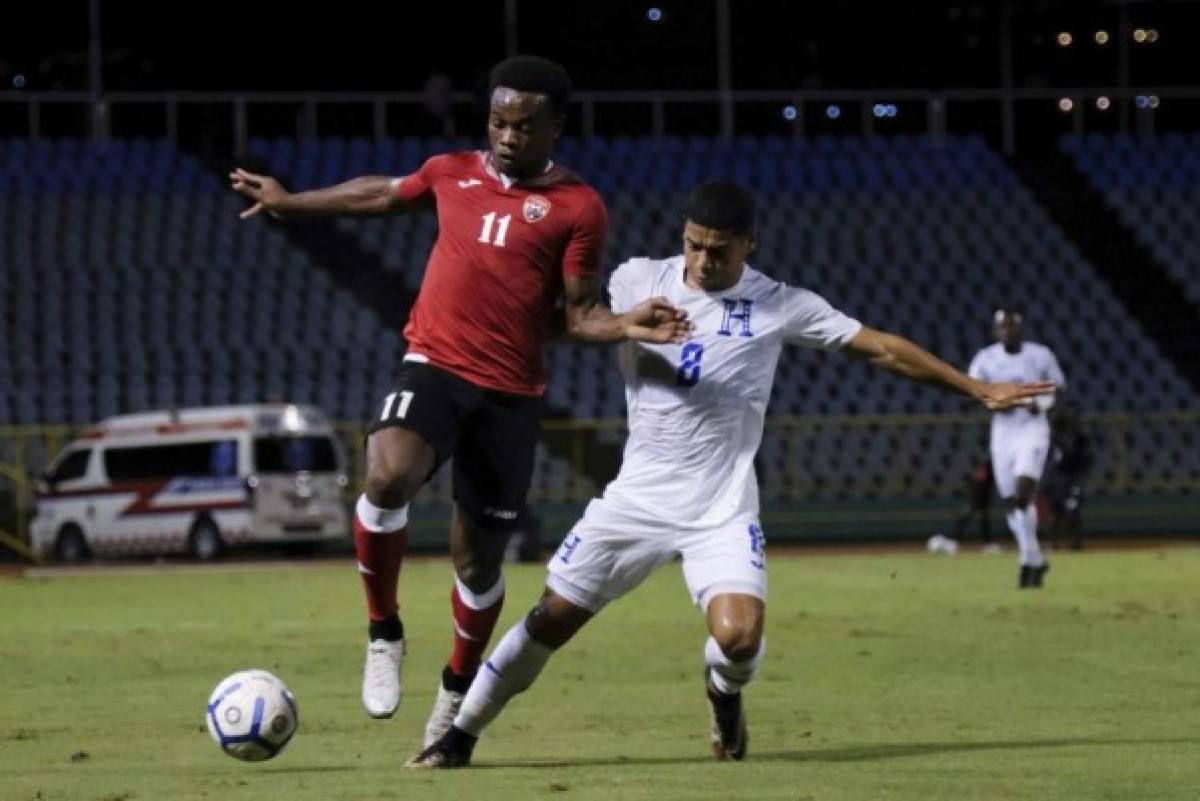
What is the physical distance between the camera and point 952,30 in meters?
40.2

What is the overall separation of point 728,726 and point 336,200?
8.91ft

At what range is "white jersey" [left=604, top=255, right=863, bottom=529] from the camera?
926cm

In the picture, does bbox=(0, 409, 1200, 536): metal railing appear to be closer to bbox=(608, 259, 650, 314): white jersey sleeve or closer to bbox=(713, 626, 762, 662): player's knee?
bbox=(608, 259, 650, 314): white jersey sleeve

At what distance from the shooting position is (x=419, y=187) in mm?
9938

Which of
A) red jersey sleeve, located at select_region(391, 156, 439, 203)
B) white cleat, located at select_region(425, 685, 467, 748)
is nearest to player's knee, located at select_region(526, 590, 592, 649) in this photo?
white cleat, located at select_region(425, 685, 467, 748)

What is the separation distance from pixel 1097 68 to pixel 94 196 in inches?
685

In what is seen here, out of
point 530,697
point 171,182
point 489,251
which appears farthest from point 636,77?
point 489,251

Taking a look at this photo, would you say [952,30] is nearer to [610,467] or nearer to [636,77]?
[636,77]

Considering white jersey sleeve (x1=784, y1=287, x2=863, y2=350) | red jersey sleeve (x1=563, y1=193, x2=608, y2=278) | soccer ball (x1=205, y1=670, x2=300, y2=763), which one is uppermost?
red jersey sleeve (x1=563, y1=193, x2=608, y2=278)

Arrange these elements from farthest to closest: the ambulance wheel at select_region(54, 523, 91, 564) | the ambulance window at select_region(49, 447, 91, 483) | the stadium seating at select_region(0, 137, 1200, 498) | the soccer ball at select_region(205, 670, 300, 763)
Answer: the stadium seating at select_region(0, 137, 1200, 498) → the ambulance wheel at select_region(54, 523, 91, 564) → the ambulance window at select_region(49, 447, 91, 483) → the soccer ball at select_region(205, 670, 300, 763)

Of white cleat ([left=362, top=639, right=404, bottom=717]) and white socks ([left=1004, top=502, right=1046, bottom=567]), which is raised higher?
white cleat ([left=362, top=639, right=404, bottom=717])

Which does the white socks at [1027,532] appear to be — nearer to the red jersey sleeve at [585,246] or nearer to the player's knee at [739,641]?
the red jersey sleeve at [585,246]

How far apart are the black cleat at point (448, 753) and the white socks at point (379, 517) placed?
2.82 ft

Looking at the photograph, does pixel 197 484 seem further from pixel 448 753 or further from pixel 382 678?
pixel 448 753
